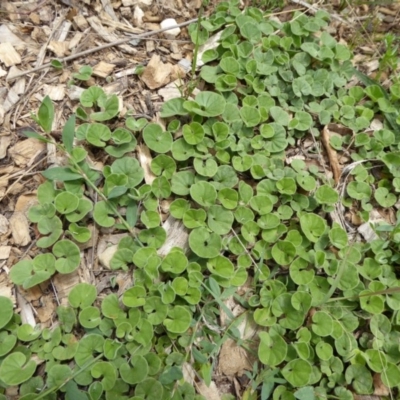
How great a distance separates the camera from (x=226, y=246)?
1.78 meters

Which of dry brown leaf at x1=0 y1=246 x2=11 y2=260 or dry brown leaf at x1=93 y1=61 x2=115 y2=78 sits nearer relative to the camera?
dry brown leaf at x1=0 y1=246 x2=11 y2=260

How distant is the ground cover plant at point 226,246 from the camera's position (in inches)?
61.3

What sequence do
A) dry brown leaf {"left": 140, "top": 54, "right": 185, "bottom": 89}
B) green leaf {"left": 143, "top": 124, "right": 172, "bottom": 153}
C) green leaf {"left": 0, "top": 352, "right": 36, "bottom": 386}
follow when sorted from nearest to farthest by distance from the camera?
green leaf {"left": 0, "top": 352, "right": 36, "bottom": 386} < green leaf {"left": 143, "top": 124, "right": 172, "bottom": 153} < dry brown leaf {"left": 140, "top": 54, "right": 185, "bottom": 89}

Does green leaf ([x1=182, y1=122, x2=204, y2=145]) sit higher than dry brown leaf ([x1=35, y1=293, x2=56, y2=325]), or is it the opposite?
green leaf ([x1=182, y1=122, x2=204, y2=145])

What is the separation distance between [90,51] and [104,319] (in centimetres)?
134

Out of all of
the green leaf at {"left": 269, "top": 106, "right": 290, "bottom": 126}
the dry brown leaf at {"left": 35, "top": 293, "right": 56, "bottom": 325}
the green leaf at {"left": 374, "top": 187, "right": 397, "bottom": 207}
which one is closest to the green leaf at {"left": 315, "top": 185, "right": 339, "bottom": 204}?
the green leaf at {"left": 374, "top": 187, "right": 397, "bottom": 207}

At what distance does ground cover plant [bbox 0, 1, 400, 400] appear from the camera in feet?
5.11

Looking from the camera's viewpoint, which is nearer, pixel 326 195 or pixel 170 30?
pixel 326 195

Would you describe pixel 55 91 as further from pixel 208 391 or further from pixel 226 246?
pixel 208 391

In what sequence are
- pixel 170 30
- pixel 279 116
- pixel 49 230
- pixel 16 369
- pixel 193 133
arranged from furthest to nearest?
pixel 170 30 → pixel 279 116 → pixel 193 133 → pixel 49 230 → pixel 16 369

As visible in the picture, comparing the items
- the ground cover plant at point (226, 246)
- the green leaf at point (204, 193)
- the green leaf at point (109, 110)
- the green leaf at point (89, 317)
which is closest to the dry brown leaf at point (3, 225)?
the ground cover plant at point (226, 246)

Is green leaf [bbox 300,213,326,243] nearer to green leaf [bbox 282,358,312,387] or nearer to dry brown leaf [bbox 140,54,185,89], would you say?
green leaf [bbox 282,358,312,387]

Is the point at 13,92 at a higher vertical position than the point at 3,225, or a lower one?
higher

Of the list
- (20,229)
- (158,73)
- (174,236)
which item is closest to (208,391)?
(174,236)
